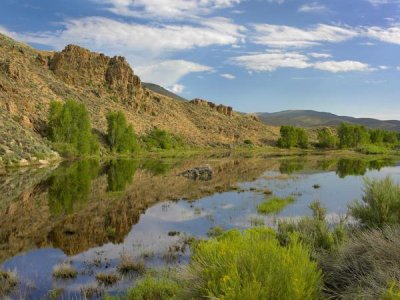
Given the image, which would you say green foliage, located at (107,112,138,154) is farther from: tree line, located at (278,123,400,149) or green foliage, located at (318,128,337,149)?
green foliage, located at (318,128,337,149)

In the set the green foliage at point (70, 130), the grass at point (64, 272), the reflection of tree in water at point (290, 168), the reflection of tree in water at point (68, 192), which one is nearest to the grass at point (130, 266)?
the grass at point (64, 272)

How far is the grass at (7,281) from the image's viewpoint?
1073cm

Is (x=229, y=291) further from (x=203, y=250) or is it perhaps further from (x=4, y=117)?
(x=4, y=117)

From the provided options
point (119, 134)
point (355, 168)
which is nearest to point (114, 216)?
point (355, 168)

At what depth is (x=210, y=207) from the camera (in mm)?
24609

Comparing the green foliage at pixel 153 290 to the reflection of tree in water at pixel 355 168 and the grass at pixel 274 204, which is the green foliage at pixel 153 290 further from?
the reflection of tree in water at pixel 355 168

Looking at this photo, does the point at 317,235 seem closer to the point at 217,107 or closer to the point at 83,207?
the point at 83,207

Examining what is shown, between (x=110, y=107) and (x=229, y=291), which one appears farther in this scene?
(x=110, y=107)

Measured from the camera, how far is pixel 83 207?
23719 millimetres

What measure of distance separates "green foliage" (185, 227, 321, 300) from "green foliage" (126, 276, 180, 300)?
314 cm

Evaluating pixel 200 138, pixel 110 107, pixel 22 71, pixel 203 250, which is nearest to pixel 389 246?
pixel 203 250

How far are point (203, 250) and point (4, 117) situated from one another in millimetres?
63779

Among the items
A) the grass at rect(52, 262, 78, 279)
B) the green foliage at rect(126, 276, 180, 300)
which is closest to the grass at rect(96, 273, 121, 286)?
the grass at rect(52, 262, 78, 279)

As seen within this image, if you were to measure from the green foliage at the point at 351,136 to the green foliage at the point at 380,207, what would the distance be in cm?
12543
